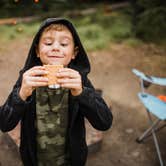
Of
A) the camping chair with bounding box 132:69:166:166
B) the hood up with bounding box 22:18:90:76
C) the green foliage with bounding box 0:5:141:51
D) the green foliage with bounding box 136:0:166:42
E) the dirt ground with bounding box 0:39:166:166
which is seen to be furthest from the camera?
the green foliage with bounding box 136:0:166:42

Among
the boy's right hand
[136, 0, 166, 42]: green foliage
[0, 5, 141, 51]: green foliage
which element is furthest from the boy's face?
[136, 0, 166, 42]: green foliage

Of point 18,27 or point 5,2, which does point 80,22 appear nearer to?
point 18,27

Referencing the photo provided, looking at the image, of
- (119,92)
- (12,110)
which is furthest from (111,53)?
(12,110)

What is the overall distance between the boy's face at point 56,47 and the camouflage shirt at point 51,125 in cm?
21

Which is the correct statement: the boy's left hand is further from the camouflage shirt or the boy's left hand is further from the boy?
the camouflage shirt

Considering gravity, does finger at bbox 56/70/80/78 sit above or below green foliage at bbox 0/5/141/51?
above

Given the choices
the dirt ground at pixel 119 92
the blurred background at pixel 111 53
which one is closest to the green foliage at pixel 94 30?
the blurred background at pixel 111 53

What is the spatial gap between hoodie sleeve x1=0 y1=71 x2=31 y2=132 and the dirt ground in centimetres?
151

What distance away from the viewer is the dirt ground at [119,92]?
333 cm

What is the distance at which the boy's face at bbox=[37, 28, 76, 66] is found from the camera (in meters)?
1.75

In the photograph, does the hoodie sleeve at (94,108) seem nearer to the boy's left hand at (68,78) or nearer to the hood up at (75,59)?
the boy's left hand at (68,78)

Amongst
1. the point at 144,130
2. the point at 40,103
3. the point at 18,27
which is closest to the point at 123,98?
the point at 144,130

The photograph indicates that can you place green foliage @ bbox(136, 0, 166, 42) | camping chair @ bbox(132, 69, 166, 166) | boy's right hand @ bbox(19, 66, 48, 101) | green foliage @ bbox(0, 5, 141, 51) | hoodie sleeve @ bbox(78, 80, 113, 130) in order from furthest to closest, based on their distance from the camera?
green foliage @ bbox(136, 0, 166, 42) → green foliage @ bbox(0, 5, 141, 51) → camping chair @ bbox(132, 69, 166, 166) → hoodie sleeve @ bbox(78, 80, 113, 130) → boy's right hand @ bbox(19, 66, 48, 101)

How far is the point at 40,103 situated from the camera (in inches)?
75.3
